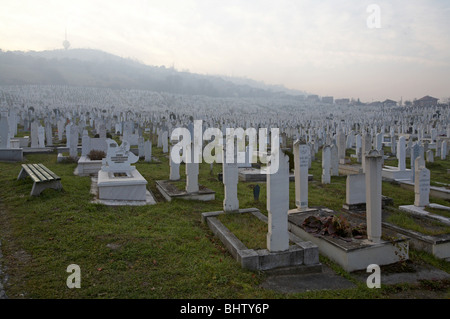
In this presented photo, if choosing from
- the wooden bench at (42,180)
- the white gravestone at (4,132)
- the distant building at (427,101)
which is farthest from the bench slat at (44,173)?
the distant building at (427,101)

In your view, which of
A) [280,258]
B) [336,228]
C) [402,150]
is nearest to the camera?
[280,258]

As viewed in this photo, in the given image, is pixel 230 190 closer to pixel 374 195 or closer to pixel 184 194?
pixel 184 194

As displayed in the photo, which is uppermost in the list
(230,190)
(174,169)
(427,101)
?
(427,101)

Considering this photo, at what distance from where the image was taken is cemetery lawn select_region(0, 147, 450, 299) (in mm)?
3938

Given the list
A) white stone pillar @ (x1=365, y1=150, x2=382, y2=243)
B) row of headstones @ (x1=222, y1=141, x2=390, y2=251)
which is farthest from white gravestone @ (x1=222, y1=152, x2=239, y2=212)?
white stone pillar @ (x1=365, y1=150, x2=382, y2=243)

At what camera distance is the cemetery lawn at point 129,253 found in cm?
394

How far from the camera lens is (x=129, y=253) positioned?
4891 millimetres

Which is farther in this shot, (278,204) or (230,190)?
(230,190)

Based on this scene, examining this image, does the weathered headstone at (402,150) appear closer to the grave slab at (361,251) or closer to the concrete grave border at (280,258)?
the grave slab at (361,251)

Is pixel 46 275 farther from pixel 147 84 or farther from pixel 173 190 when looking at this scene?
pixel 147 84

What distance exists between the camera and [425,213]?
733cm

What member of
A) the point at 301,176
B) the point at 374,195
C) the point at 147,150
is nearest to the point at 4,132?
the point at 147,150
